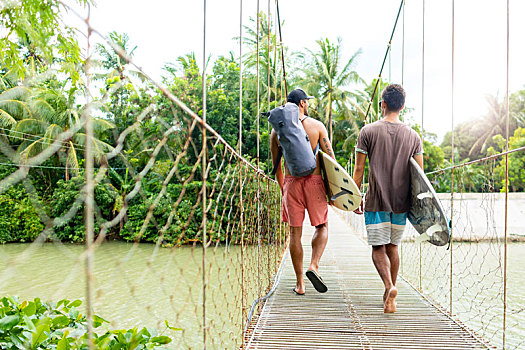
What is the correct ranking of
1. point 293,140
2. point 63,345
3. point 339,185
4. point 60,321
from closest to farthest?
point 63,345 → point 60,321 → point 293,140 → point 339,185

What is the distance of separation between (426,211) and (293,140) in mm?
664

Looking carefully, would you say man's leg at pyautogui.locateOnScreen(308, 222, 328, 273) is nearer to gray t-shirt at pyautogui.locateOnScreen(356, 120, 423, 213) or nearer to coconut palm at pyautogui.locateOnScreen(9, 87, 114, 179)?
gray t-shirt at pyautogui.locateOnScreen(356, 120, 423, 213)

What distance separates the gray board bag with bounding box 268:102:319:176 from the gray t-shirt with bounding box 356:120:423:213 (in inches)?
11.5

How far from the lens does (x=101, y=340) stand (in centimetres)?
142

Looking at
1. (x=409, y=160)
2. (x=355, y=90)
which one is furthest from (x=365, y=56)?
(x=409, y=160)

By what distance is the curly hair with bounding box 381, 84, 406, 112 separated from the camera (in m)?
2.07

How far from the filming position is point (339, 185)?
220 centimetres

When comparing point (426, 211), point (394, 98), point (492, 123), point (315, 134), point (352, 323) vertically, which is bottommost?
point (352, 323)

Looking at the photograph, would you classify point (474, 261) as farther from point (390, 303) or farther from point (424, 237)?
point (390, 303)

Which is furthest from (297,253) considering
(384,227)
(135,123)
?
(135,123)

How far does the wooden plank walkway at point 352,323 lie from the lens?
5.15ft

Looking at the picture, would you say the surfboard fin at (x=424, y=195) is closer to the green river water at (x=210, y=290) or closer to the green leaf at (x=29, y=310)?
the green river water at (x=210, y=290)

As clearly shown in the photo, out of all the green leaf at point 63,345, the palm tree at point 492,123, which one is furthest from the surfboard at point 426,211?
the palm tree at point 492,123

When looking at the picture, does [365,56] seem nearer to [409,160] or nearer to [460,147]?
[460,147]
